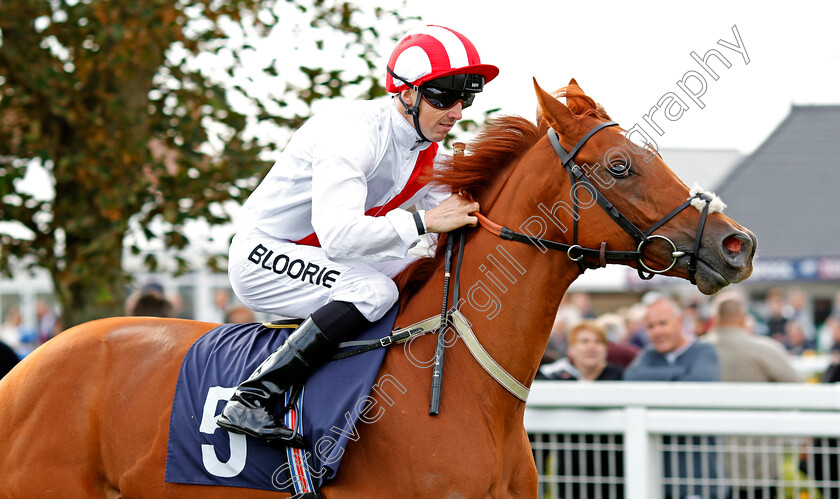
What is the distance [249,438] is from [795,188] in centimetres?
2028

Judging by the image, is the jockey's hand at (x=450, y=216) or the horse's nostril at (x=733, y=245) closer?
the horse's nostril at (x=733, y=245)

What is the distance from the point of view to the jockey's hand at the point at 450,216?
9.27 ft

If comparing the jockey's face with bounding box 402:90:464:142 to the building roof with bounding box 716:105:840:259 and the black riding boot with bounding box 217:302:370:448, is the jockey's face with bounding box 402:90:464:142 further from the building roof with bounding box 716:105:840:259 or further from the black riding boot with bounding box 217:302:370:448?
the building roof with bounding box 716:105:840:259

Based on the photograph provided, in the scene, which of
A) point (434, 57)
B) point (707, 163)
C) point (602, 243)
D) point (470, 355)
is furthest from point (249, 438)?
point (707, 163)

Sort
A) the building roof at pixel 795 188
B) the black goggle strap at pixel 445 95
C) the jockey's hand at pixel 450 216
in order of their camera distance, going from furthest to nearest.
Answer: the building roof at pixel 795 188, the black goggle strap at pixel 445 95, the jockey's hand at pixel 450 216

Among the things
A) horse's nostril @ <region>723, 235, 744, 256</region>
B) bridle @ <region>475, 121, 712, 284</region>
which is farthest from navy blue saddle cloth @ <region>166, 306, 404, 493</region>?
horse's nostril @ <region>723, 235, 744, 256</region>

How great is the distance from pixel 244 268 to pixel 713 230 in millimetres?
1644

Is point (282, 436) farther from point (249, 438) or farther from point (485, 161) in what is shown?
point (485, 161)

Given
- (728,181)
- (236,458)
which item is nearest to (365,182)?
(236,458)

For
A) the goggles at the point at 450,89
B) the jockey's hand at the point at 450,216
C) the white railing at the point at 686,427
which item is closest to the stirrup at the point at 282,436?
the jockey's hand at the point at 450,216

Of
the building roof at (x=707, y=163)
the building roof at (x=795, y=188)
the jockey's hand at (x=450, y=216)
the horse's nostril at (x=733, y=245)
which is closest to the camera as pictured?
the horse's nostril at (x=733, y=245)

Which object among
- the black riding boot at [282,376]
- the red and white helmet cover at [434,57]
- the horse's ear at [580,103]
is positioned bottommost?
the black riding boot at [282,376]

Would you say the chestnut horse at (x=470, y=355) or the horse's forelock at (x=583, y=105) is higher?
the horse's forelock at (x=583, y=105)

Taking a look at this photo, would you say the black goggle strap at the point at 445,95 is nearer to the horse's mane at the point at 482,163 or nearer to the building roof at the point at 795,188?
the horse's mane at the point at 482,163
